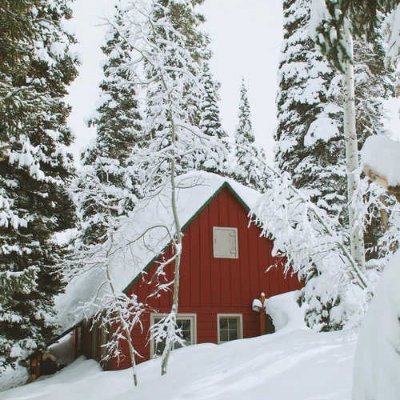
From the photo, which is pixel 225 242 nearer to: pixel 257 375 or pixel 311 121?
pixel 311 121

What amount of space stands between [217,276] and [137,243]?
9.87 ft

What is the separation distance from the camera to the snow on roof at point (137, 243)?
12195 millimetres

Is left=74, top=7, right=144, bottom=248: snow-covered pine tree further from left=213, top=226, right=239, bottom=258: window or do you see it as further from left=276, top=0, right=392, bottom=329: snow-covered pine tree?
left=276, top=0, right=392, bottom=329: snow-covered pine tree

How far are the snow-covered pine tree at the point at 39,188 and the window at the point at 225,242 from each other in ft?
16.2

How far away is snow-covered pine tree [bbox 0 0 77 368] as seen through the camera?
1188 cm

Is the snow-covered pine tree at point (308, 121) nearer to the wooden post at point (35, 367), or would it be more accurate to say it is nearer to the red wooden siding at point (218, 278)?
the red wooden siding at point (218, 278)

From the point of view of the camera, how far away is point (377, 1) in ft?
10.7

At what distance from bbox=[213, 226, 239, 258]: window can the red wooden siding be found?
158 mm

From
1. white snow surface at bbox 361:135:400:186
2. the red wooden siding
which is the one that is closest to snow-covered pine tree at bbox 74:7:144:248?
the red wooden siding

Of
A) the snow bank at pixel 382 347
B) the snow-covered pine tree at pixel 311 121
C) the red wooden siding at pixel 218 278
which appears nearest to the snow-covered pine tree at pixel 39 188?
the red wooden siding at pixel 218 278

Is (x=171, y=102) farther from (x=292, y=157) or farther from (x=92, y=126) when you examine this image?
(x=92, y=126)

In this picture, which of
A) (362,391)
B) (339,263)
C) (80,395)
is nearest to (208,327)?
(80,395)

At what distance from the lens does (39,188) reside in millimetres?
13109

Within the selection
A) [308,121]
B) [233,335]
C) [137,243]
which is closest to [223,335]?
[233,335]
